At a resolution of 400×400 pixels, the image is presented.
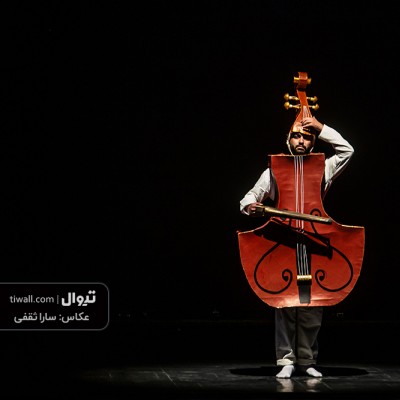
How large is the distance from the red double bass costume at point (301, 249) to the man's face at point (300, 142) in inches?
3.8

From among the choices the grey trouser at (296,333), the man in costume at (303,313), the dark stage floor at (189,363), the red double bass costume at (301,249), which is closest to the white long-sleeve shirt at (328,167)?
the man in costume at (303,313)

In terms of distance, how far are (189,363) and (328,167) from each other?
139cm

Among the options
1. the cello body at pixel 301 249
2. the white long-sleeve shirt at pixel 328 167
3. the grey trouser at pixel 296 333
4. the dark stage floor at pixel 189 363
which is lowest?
the dark stage floor at pixel 189 363

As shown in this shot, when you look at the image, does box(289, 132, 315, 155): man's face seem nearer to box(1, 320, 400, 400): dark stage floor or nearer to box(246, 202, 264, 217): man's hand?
box(246, 202, 264, 217): man's hand

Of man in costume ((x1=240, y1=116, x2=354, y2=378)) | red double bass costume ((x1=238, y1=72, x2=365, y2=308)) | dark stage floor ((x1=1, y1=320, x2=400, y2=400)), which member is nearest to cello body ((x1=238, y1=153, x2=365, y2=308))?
red double bass costume ((x1=238, y1=72, x2=365, y2=308))

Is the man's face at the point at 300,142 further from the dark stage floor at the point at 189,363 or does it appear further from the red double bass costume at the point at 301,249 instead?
the dark stage floor at the point at 189,363

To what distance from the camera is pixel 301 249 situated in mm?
4641

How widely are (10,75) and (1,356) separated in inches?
78.8

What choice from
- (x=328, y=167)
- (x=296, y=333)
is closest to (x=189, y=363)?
(x=296, y=333)

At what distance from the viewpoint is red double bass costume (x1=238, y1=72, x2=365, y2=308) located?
4.63 m

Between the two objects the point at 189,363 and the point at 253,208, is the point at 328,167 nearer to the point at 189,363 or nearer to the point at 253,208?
the point at 253,208

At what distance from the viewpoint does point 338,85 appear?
6.78 meters

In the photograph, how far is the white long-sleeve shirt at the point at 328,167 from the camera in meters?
4.73

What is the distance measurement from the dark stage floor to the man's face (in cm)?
111
